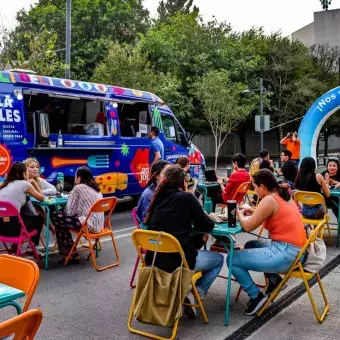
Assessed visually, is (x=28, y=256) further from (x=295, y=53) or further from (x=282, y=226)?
(x=295, y=53)

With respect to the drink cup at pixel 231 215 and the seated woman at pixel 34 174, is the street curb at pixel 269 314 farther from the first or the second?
the seated woman at pixel 34 174

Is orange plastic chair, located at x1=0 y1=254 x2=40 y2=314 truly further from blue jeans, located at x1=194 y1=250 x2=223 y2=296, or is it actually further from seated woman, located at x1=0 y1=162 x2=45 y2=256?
seated woman, located at x1=0 y1=162 x2=45 y2=256

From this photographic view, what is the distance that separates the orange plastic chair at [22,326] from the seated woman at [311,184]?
565cm

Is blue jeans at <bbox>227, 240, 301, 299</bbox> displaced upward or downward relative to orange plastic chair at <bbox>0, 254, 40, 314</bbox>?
downward

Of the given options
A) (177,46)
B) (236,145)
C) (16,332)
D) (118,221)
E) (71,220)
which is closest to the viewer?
(16,332)

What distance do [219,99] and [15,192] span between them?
63.8 ft

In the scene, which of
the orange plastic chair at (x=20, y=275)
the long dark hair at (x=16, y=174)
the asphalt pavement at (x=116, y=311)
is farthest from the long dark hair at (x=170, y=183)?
the long dark hair at (x=16, y=174)

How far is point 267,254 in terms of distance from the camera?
4270 millimetres

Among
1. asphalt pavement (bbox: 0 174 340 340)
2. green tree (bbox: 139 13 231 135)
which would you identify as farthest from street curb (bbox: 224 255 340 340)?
green tree (bbox: 139 13 231 135)

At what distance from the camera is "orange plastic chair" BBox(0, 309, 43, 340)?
77.4 inches

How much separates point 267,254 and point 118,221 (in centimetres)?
589

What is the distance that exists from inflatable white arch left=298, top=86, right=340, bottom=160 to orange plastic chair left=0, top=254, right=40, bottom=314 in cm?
1255

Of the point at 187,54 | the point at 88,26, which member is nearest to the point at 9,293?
the point at 187,54

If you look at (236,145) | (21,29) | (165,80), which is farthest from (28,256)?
(236,145)
